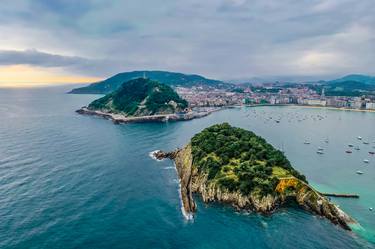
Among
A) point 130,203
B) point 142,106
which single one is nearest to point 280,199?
point 130,203

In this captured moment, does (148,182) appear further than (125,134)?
No

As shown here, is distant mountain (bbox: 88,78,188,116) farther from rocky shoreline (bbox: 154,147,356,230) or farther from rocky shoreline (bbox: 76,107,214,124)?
rocky shoreline (bbox: 154,147,356,230)

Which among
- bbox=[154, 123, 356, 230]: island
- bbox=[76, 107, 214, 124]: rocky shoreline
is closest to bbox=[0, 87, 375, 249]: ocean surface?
bbox=[154, 123, 356, 230]: island

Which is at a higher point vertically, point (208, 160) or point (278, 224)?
point (208, 160)

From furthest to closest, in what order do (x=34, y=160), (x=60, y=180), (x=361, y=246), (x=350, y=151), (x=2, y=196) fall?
(x=350, y=151), (x=34, y=160), (x=60, y=180), (x=2, y=196), (x=361, y=246)

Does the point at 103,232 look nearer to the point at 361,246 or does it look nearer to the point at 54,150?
the point at 361,246

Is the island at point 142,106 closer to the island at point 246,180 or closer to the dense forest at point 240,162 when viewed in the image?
the dense forest at point 240,162

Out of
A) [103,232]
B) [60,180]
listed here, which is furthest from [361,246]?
[60,180]
